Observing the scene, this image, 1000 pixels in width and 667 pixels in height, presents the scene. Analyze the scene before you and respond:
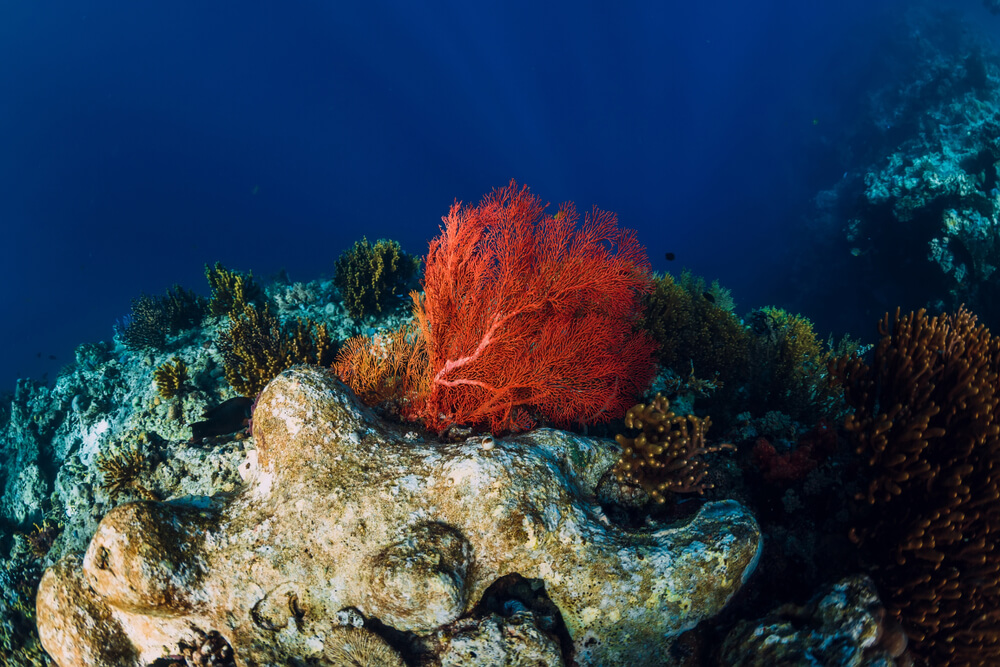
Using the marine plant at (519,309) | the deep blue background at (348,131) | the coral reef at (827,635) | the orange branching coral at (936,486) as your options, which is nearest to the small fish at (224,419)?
the marine plant at (519,309)

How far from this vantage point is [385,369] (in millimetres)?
4871

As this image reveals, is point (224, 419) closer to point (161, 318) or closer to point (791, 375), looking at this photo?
point (161, 318)

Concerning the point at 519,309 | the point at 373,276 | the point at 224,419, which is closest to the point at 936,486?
the point at 519,309

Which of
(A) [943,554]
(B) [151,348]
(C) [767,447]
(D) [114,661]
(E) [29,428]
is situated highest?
(B) [151,348]

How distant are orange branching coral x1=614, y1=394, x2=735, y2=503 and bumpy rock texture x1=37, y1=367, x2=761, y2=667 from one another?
0.42 m

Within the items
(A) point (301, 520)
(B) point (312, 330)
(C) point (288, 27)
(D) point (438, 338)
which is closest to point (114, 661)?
(A) point (301, 520)

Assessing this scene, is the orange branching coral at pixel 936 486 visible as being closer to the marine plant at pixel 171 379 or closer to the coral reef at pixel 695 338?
the coral reef at pixel 695 338

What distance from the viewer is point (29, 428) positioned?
8.06 metres

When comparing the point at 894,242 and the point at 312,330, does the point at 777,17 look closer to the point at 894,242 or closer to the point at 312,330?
the point at 894,242

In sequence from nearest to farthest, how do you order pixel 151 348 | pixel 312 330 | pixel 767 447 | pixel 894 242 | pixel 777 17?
1. pixel 767 447
2. pixel 312 330
3. pixel 151 348
4. pixel 894 242
5. pixel 777 17

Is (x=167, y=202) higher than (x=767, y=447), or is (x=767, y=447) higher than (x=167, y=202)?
(x=167, y=202)

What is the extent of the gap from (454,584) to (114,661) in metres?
2.94

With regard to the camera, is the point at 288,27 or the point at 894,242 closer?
the point at 894,242

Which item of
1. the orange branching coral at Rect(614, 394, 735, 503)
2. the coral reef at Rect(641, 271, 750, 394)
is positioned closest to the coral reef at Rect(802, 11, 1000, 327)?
the coral reef at Rect(641, 271, 750, 394)
